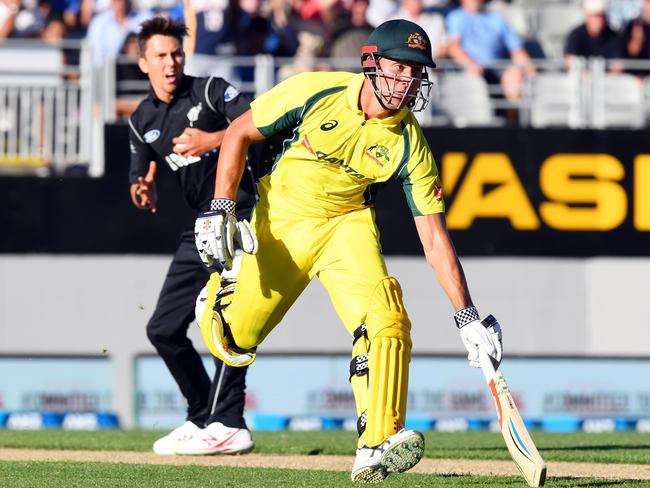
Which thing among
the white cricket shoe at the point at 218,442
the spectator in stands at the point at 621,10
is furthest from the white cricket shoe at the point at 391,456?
the spectator in stands at the point at 621,10

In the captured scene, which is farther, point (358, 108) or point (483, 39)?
point (483, 39)

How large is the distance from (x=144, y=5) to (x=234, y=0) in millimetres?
961

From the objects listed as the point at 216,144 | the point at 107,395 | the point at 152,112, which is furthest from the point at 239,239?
the point at 107,395

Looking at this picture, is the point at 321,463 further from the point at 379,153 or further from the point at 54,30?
the point at 54,30

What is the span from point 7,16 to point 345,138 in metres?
8.52

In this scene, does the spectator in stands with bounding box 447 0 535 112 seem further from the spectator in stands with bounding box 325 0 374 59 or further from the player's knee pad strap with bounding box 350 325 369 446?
the player's knee pad strap with bounding box 350 325 369 446

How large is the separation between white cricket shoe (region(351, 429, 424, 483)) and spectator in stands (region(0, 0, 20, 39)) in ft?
30.5

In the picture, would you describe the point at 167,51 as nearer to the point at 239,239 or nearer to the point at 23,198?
the point at 239,239

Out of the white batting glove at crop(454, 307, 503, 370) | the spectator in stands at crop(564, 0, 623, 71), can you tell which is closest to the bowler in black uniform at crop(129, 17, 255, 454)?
the white batting glove at crop(454, 307, 503, 370)

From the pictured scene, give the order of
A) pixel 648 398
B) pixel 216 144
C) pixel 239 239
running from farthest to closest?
pixel 648 398
pixel 216 144
pixel 239 239

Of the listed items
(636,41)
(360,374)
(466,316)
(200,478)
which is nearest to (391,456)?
(360,374)

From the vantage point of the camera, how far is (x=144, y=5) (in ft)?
47.9

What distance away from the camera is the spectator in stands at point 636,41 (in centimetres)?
1465

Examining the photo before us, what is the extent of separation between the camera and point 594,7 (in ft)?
47.7
